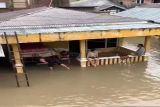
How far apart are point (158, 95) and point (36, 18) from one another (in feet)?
29.0

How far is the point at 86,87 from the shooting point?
12680 mm

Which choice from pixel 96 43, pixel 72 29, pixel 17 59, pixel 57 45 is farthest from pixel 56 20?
pixel 17 59

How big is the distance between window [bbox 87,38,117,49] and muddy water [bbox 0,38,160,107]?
261cm

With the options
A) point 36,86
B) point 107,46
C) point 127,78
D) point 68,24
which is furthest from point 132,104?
point 107,46

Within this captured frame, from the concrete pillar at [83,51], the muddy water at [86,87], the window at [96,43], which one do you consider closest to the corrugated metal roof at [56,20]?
the concrete pillar at [83,51]

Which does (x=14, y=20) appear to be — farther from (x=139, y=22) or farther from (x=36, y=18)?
(x=139, y=22)

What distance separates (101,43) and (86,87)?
5945 mm

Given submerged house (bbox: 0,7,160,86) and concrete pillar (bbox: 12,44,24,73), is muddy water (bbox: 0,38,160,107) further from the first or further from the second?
submerged house (bbox: 0,7,160,86)

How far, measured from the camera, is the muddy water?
11.0m

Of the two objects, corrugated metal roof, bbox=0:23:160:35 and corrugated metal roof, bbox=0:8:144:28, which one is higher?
corrugated metal roof, bbox=0:8:144:28

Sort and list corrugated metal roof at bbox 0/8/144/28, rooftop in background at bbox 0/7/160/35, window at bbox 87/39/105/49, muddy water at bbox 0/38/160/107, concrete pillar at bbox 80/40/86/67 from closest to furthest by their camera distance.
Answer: muddy water at bbox 0/38/160/107 → rooftop in background at bbox 0/7/160/35 → corrugated metal roof at bbox 0/8/144/28 → concrete pillar at bbox 80/40/86/67 → window at bbox 87/39/105/49

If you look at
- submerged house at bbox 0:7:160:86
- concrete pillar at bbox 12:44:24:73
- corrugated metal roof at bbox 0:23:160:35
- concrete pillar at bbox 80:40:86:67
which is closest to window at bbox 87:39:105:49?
submerged house at bbox 0:7:160:86

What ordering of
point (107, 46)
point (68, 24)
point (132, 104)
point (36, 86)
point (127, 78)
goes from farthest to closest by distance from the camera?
point (107, 46) → point (68, 24) → point (127, 78) → point (36, 86) → point (132, 104)

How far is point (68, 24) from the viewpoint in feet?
49.1
